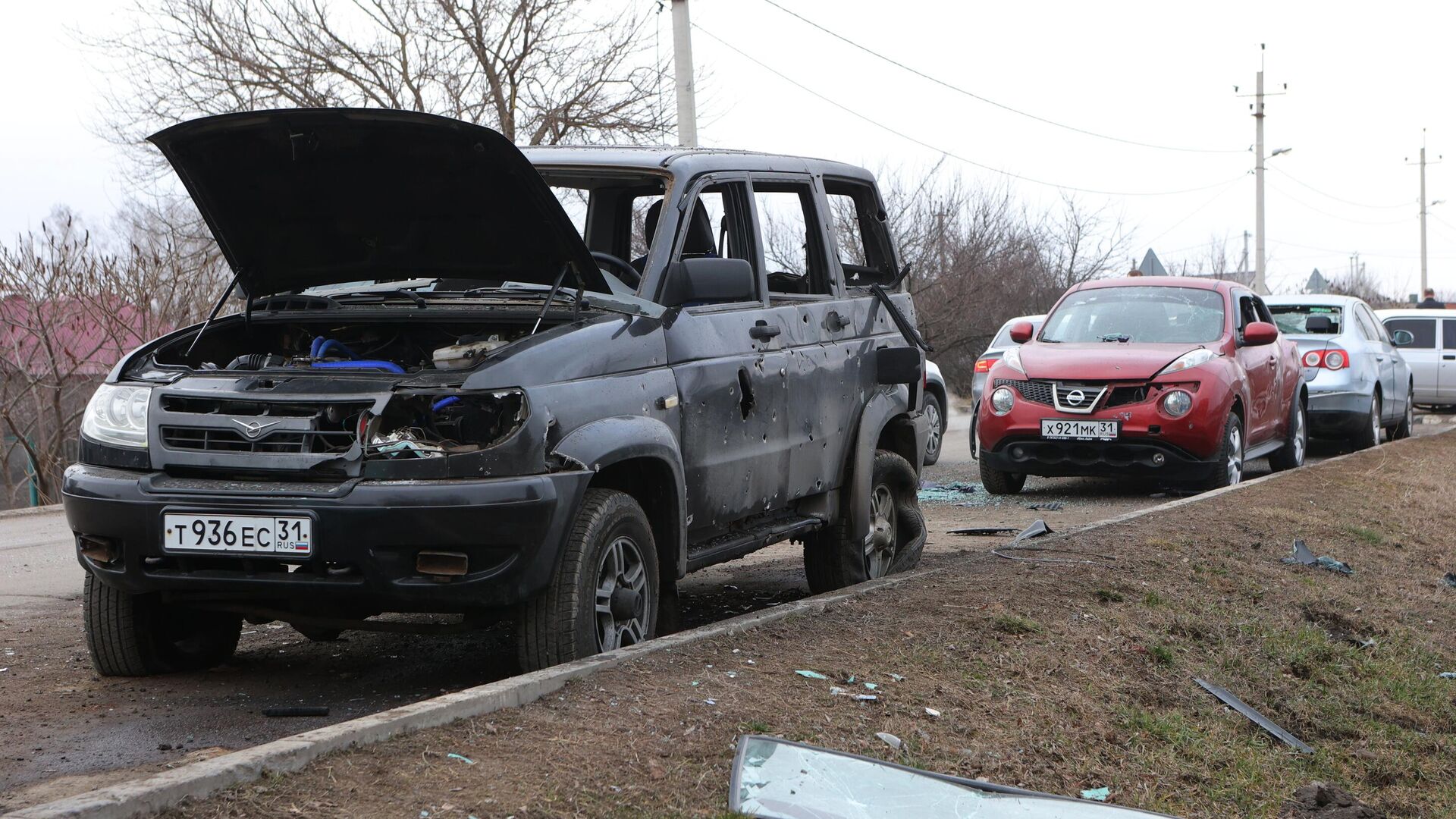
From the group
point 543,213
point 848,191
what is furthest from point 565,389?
point 848,191

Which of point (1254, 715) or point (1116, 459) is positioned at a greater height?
point (1116, 459)

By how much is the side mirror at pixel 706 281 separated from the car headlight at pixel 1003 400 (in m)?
6.56

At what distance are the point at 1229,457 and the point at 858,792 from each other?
8.82 meters

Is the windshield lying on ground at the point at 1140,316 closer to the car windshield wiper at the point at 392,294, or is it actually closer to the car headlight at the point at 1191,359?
the car headlight at the point at 1191,359

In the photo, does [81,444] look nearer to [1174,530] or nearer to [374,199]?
[374,199]

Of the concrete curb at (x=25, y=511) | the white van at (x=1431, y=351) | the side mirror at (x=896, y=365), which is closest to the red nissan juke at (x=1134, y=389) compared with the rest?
the side mirror at (x=896, y=365)

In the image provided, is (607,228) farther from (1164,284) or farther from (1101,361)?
(1164,284)

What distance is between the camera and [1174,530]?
840 cm

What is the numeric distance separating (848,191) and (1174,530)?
9.13ft

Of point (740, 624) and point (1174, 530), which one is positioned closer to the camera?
point (740, 624)

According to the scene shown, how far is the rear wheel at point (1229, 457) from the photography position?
1147cm

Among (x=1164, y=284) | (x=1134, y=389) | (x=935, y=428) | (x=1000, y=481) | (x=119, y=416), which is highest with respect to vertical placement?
(x=1164, y=284)

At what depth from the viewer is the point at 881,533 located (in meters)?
7.31

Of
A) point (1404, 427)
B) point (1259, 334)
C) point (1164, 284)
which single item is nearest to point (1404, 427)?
point (1404, 427)
